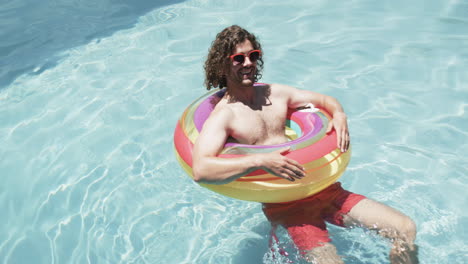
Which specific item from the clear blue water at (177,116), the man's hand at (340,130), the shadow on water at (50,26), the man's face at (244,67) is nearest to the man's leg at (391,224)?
the clear blue water at (177,116)

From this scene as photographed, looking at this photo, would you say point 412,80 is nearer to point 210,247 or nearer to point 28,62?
point 210,247

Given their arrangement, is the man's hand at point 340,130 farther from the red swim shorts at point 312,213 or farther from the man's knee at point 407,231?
the man's knee at point 407,231

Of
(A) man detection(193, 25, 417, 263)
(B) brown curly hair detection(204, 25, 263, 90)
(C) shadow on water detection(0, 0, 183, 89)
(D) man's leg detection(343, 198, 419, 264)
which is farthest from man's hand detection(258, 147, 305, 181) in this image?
(C) shadow on water detection(0, 0, 183, 89)

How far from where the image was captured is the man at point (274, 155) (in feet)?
9.22

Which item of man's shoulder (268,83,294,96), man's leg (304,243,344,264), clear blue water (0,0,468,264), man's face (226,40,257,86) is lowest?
clear blue water (0,0,468,264)

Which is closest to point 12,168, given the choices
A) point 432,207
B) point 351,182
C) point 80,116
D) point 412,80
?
point 80,116

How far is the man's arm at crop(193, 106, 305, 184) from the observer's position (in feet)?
8.90

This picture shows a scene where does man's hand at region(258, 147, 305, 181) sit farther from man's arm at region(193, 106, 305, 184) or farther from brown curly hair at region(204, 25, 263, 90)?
brown curly hair at region(204, 25, 263, 90)

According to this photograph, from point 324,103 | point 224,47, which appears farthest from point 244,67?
point 324,103

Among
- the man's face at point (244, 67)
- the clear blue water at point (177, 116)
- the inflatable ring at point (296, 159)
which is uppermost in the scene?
the man's face at point (244, 67)

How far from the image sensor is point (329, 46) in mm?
6500

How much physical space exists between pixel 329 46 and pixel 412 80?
1.34 meters

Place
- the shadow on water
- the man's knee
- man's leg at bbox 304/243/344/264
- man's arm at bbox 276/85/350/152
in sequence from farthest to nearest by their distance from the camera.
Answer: the shadow on water, man's arm at bbox 276/85/350/152, the man's knee, man's leg at bbox 304/243/344/264

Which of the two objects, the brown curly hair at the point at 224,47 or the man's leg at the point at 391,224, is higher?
the brown curly hair at the point at 224,47
